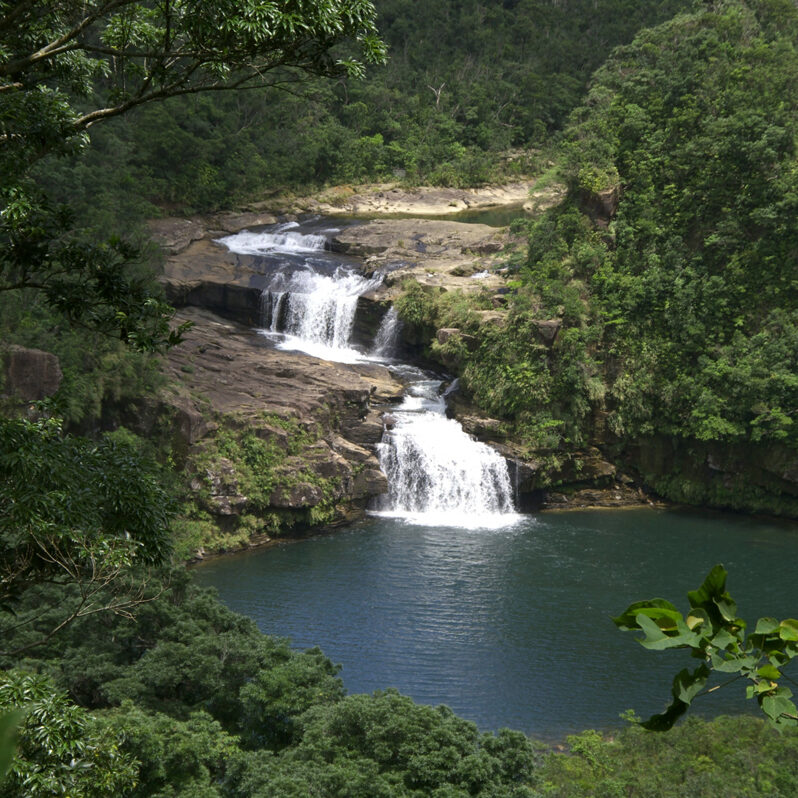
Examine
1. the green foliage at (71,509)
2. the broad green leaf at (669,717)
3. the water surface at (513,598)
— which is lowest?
the water surface at (513,598)

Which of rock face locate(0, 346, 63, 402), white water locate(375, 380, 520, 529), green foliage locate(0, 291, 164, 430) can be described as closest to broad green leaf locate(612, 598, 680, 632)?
rock face locate(0, 346, 63, 402)

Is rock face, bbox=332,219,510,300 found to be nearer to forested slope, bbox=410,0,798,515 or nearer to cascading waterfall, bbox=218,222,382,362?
cascading waterfall, bbox=218,222,382,362

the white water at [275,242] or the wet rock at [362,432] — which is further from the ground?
the white water at [275,242]

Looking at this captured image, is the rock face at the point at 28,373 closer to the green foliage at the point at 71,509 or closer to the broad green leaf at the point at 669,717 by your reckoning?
the green foliage at the point at 71,509

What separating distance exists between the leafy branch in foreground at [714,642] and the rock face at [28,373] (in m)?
18.0

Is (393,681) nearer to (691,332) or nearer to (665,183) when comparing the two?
(691,332)

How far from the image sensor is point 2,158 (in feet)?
21.2

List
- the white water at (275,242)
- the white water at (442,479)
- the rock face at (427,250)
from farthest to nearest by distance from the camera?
the white water at (275,242)
the rock face at (427,250)
the white water at (442,479)

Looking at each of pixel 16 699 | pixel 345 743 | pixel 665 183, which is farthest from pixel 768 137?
pixel 16 699

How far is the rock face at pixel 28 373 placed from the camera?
1802 centimetres

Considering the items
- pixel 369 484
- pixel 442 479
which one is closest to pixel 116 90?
pixel 369 484

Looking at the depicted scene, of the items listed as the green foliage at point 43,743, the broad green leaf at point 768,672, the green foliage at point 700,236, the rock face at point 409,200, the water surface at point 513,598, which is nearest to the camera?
the broad green leaf at point 768,672

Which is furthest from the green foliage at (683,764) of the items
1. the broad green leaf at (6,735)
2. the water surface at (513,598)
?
the broad green leaf at (6,735)

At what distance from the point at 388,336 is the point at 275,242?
8886mm
